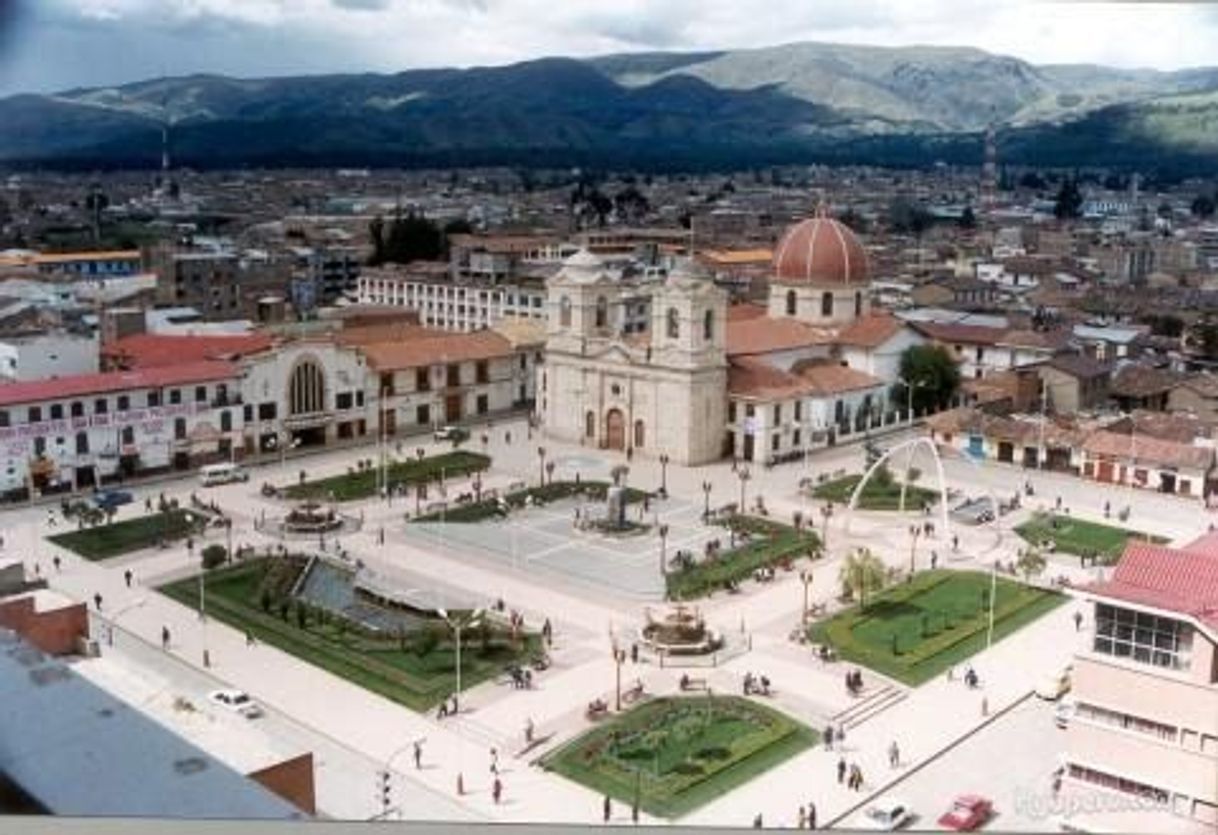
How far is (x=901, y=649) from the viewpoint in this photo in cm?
1650

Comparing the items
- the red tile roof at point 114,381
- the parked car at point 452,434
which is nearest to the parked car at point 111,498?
the red tile roof at point 114,381

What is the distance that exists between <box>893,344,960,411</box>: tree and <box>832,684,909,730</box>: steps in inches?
592

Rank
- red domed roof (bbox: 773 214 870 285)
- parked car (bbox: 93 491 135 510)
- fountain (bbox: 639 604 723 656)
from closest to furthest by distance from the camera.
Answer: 1. fountain (bbox: 639 604 723 656)
2. parked car (bbox: 93 491 135 510)
3. red domed roof (bbox: 773 214 870 285)

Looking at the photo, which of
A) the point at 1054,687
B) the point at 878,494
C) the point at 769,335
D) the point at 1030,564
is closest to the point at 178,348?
the point at 769,335

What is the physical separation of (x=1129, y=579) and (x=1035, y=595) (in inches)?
311

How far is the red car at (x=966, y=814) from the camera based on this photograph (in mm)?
12258

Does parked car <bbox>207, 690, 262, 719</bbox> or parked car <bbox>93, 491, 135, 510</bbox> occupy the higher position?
parked car <bbox>93, 491, 135, 510</bbox>

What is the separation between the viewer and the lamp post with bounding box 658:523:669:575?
63.6ft

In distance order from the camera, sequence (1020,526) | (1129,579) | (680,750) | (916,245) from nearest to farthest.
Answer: (1129,579), (680,750), (1020,526), (916,245)

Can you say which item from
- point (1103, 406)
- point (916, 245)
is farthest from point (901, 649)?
point (916, 245)

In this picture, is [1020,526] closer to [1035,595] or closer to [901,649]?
[1035,595]

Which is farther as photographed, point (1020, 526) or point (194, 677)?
point (1020, 526)

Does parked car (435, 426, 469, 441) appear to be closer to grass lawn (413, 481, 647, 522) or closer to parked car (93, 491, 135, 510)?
grass lawn (413, 481, 647, 522)

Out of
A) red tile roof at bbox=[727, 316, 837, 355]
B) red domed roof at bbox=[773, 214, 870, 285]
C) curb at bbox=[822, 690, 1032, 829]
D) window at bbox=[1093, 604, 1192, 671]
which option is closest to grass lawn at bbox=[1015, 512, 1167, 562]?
curb at bbox=[822, 690, 1032, 829]
